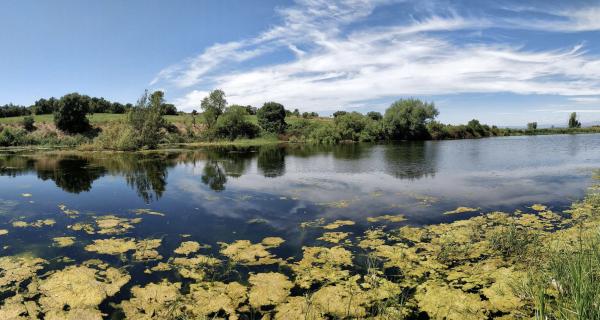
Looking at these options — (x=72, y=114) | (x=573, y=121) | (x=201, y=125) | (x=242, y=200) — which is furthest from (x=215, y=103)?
(x=573, y=121)

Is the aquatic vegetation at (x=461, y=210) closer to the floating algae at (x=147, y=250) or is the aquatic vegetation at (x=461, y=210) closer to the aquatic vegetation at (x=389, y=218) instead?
the aquatic vegetation at (x=389, y=218)

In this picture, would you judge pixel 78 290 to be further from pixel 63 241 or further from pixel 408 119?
pixel 408 119

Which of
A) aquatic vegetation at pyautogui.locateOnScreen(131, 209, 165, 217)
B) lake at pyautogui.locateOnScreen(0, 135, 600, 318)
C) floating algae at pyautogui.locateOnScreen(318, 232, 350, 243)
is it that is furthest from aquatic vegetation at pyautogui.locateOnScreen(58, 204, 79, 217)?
floating algae at pyautogui.locateOnScreen(318, 232, 350, 243)

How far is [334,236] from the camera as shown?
1345 cm

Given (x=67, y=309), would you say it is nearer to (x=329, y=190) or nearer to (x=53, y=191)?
(x=329, y=190)

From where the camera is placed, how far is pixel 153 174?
3136 centimetres

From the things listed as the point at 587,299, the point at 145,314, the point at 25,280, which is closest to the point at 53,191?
the point at 25,280

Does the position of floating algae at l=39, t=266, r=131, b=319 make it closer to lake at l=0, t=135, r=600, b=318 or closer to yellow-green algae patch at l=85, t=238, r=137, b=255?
lake at l=0, t=135, r=600, b=318

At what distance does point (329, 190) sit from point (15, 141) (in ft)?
259

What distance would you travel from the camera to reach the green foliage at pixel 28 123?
7906 centimetres

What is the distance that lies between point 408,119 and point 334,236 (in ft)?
253

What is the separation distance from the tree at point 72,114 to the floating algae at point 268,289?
8402 cm

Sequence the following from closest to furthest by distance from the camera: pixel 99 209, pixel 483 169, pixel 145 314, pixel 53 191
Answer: pixel 145 314, pixel 99 209, pixel 53 191, pixel 483 169

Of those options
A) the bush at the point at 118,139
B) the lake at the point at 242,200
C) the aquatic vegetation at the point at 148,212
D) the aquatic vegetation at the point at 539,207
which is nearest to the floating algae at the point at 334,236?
the lake at the point at 242,200
